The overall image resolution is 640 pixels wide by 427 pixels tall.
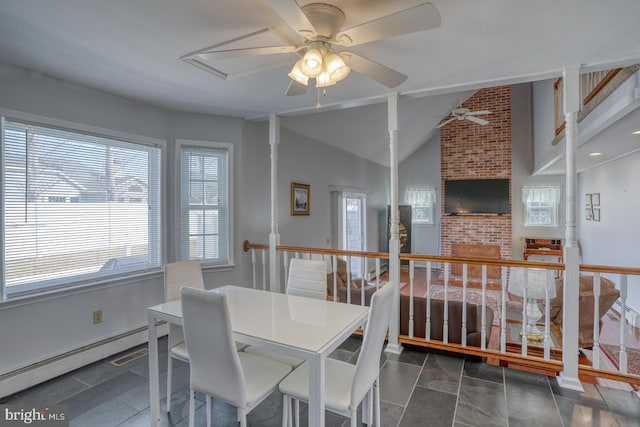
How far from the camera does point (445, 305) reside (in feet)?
9.68

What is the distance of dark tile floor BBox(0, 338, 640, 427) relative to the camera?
2072 mm

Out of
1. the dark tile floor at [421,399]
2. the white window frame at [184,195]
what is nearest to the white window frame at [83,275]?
the white window frame at [184,195]

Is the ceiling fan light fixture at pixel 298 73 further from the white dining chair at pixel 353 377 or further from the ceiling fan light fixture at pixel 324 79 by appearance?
the white dining chair at pixel 353 377

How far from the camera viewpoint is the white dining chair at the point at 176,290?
2.17m

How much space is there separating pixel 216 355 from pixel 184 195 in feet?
8.22

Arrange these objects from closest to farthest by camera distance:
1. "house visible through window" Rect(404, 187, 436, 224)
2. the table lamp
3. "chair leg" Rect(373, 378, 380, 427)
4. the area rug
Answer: "chair leg" Rect(373, 378, 380, 427)
the table lamp
the area rug
"house visible through window" Rect(404, 187, 436, 224)

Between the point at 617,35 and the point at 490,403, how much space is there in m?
2.59

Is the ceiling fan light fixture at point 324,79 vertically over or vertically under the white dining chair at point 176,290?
over

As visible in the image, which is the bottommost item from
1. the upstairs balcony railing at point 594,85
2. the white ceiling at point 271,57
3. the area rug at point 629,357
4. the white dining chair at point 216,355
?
the area rug at point 629,357

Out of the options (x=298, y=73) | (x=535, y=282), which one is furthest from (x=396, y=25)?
(x=535, y=282)

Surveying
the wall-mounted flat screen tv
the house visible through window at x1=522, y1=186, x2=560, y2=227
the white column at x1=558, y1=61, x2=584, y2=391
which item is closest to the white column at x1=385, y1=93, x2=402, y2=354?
the white column at x1=558, y1=61, x2=584, y2=391

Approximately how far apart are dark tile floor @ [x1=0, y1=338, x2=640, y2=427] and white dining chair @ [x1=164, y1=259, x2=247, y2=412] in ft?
1.00

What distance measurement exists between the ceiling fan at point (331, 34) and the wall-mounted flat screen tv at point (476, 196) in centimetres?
669

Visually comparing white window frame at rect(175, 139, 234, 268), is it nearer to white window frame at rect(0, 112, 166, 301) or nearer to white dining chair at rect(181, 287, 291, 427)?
white window frame at rect(0, 112, 166, 301)
